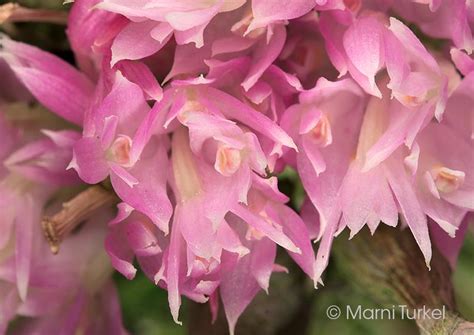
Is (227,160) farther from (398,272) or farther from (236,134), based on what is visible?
(398,272)

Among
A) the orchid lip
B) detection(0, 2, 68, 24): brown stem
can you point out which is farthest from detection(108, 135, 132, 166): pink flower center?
detection(0, 2, 68, 24): brown stem

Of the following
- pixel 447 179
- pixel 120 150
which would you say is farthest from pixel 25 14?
pixel 447 179

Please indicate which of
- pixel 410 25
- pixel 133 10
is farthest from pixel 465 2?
pixel 133 10

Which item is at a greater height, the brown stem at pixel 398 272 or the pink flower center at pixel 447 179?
the pink flower center at pixel 447 179

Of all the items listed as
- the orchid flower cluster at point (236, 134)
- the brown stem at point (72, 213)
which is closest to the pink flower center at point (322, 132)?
the orchid flower cluster at point (236, 134)

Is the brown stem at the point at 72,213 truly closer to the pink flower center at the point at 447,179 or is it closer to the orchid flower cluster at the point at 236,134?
the orchid flower cluster at the point at 236,134

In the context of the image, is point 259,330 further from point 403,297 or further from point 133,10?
point 133,10

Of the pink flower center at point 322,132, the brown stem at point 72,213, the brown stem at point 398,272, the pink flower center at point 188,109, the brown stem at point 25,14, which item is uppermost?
the brown stem at point 25,14

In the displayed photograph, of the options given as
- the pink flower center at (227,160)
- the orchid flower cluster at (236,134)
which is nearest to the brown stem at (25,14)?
the orchid flower cluster at (236,134)
